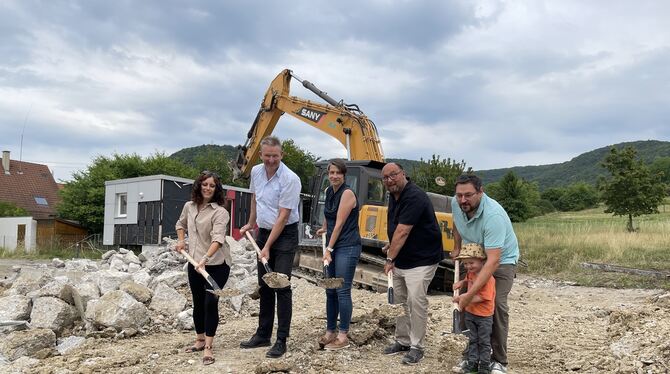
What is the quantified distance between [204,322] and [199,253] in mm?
631

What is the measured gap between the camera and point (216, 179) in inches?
201

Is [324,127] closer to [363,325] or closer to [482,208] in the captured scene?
[363,325]

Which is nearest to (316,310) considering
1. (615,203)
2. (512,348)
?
(512,348)

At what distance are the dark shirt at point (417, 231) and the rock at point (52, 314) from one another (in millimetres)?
4139

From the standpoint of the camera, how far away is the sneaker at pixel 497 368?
14.2 ft

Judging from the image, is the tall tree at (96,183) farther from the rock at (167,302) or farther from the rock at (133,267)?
the rock at (167,302)

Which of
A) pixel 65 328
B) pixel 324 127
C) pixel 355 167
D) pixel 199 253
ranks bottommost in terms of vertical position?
pixel 65 328

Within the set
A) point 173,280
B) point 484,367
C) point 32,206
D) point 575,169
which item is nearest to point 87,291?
point 173,280

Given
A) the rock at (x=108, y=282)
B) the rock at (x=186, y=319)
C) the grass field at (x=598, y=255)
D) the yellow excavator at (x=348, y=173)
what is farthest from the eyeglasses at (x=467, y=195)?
the grass field at (x=598, y=255)

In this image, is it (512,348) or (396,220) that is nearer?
(396,220)

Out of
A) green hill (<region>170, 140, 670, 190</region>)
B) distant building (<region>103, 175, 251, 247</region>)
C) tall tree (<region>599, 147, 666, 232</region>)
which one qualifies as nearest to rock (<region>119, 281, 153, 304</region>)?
distant building (<region>103, 175, 251, 247</region>)

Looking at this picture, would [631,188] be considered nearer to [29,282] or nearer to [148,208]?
[148,208]

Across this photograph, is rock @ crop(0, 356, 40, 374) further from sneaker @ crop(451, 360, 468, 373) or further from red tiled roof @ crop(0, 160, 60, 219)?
red tiled roof @ crop(0, 160, 60, 219)

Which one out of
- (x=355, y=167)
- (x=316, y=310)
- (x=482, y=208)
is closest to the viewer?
(x=482, y=208)
